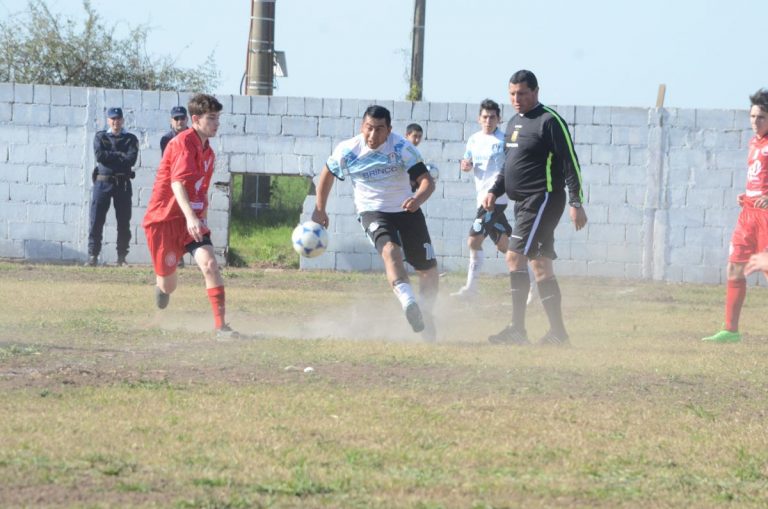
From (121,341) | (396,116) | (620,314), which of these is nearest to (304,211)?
(396,116)

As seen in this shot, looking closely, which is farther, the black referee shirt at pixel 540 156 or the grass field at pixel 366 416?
the black referee shirt at pixel 540 156

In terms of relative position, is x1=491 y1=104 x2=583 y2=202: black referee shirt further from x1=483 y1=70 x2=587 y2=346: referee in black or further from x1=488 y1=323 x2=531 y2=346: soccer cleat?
x1=488 y1=323 x2=531 y2=346: soccer cleat

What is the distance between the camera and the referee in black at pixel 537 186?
10266 millimetres

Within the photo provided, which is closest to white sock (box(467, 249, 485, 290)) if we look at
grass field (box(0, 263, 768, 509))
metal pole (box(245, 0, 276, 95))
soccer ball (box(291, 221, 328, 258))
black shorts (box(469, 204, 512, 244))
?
black shorts (box(469, 204, 512, 244))

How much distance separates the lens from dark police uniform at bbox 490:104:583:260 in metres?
10.2

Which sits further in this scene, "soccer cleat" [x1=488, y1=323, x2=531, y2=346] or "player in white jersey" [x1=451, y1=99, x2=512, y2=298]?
"player in white jersey" [x1=451, y1=99, x2=512, y2=298]

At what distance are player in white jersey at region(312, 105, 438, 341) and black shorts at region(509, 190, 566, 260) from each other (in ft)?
2.39

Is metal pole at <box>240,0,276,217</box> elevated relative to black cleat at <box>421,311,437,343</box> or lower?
elevated

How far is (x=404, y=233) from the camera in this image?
10.4 metres

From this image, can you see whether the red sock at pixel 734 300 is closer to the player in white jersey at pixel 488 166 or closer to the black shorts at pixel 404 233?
the black shorts at pixel 404 233

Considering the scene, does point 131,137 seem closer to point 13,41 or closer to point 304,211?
point 304,211

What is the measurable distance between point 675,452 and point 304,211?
1371 centimetres

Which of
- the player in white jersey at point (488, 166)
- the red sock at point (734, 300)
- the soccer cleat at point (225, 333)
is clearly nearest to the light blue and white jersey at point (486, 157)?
the player in white jersey at point (488, 166)

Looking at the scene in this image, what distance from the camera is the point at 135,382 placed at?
766 centimetres
